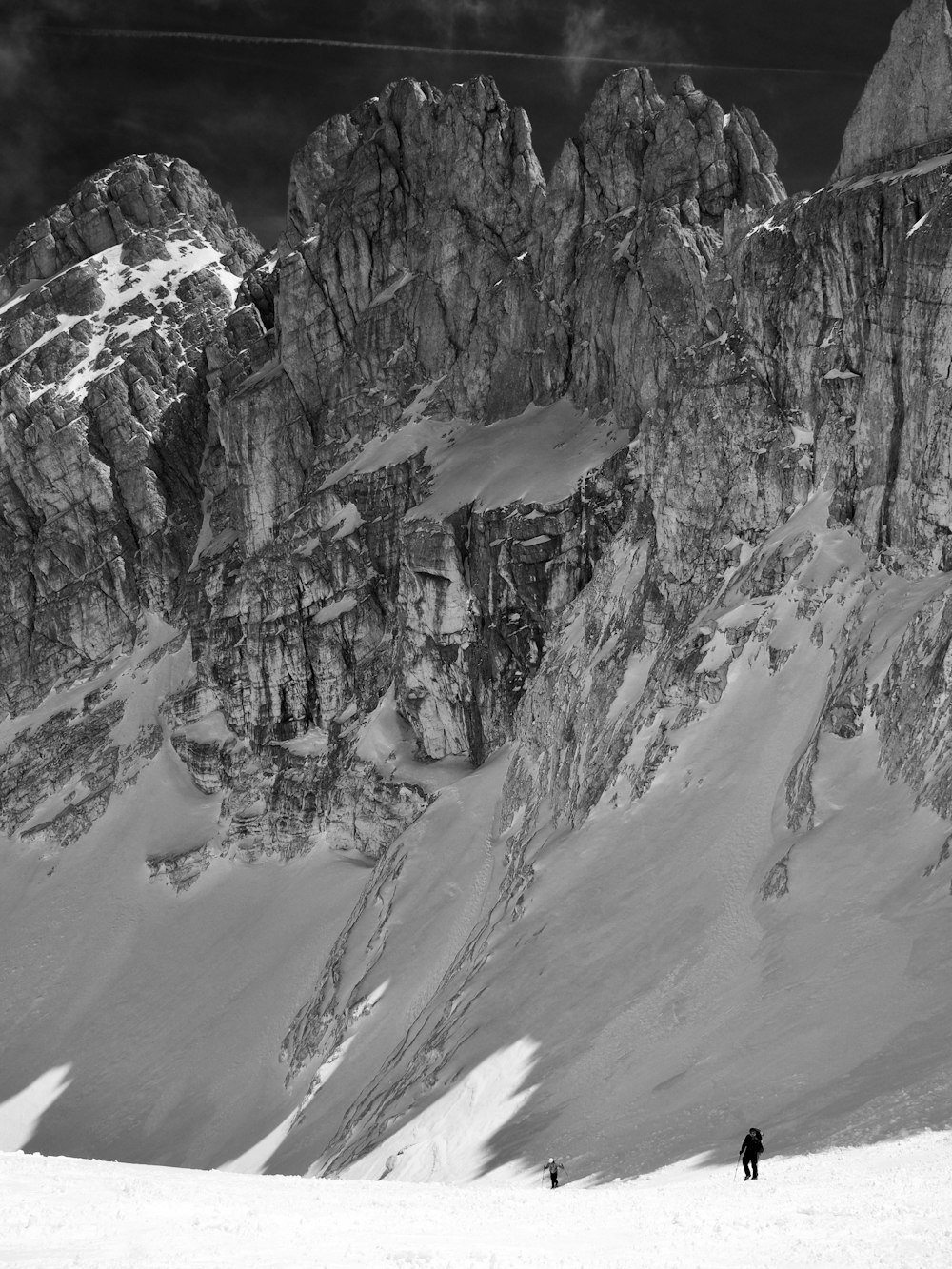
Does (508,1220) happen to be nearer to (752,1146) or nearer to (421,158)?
(752,1146)

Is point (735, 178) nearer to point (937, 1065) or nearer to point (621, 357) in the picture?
point (621, 357)

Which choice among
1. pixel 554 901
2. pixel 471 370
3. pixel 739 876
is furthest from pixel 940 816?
pixel 471 370

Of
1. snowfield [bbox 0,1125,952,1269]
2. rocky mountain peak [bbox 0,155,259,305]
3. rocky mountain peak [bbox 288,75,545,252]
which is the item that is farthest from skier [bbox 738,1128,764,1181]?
rocky mountain peak [bbox 0,155,259,305]

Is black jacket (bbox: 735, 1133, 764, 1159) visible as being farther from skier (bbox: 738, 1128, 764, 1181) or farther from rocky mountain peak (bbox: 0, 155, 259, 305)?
rocky mountain peak (bbox: 0, 155, 259, 305)

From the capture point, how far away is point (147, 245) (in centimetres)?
14075

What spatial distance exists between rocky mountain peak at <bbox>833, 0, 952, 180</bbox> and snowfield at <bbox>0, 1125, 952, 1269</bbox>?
1933 inches

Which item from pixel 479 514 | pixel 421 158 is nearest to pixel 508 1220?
pixel 479 514

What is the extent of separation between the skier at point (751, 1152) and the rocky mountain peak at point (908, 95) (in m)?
48.3

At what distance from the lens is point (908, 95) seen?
5709cm

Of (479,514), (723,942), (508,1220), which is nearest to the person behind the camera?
(508,1220)

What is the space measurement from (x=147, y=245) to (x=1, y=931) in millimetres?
82029

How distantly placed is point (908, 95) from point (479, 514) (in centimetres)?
3618

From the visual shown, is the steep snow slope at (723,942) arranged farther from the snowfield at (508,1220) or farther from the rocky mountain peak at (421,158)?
the rocky mountain peak at (421,158)

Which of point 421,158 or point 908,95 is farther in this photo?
point 421,158
